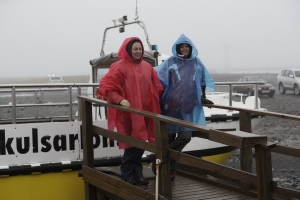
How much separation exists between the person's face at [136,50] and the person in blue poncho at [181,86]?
1.23 ft

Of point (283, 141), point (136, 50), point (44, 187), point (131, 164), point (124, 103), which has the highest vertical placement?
point (136, 50)

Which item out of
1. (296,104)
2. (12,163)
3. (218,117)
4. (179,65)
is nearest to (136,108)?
(179,65)

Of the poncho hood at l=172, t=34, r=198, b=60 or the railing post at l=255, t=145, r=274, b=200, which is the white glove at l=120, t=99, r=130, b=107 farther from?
the railing post at l=255, t=145, r=274, b=200

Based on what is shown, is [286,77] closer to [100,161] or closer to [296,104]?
[296,104]

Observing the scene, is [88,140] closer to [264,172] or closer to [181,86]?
[181,86]

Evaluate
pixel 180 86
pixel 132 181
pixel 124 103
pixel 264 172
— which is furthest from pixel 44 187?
pixel 264 172

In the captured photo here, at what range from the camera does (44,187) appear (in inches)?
241

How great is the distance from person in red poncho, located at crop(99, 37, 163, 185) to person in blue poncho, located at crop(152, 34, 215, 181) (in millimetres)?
127

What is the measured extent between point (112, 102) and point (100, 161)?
1.14m

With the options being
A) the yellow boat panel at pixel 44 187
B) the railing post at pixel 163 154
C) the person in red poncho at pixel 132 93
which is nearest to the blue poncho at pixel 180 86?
the person in red poncho at pixel 132 93

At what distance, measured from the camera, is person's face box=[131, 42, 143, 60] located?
17.4ft

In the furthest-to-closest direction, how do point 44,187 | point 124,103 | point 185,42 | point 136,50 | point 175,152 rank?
point 44,187 < point 185,42 < point 136,50 < point 124,103 < point 175,152

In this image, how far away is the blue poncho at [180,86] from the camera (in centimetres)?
554

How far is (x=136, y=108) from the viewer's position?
5305 millimetres
